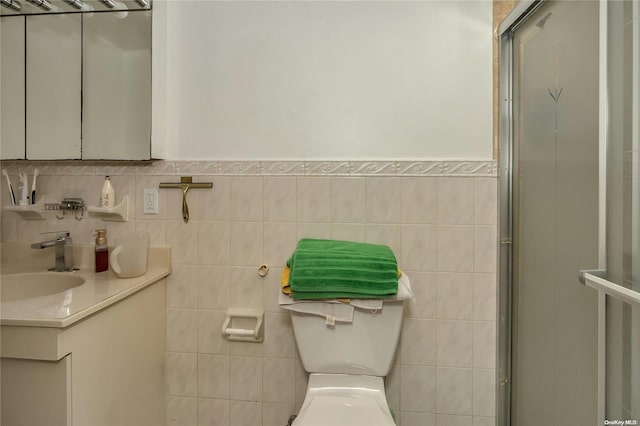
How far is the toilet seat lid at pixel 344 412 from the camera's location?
3.07 ft

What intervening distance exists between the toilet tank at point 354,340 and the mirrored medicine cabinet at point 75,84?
951 mm

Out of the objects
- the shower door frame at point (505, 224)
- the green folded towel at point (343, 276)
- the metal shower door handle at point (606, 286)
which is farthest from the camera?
the shower door frame at point (505, 224)

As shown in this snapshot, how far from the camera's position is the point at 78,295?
103cm

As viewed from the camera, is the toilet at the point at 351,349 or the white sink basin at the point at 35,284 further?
the white sink basin at the point at 35,284

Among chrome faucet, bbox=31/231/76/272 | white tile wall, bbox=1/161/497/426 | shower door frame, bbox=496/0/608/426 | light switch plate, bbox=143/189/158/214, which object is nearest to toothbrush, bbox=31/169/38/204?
white tile wall, bbox=1/161/497/426

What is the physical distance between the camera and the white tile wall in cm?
127

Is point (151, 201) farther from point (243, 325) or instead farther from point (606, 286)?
point (606, 286)

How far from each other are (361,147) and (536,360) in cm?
95

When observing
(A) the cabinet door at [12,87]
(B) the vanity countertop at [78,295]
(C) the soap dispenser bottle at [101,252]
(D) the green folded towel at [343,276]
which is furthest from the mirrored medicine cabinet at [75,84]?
(D) the green folded towel at [343,276]

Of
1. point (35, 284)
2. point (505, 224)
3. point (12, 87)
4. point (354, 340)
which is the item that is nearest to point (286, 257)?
point (354, 340)

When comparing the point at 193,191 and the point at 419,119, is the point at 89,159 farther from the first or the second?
the point at 419,119

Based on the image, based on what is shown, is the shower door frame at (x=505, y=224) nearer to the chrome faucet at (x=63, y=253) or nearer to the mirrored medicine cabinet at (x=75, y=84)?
the mirrored medicine cabinet at (x=75, y=84)

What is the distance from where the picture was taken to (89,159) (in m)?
1.34

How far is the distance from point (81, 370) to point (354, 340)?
812 millimetres
